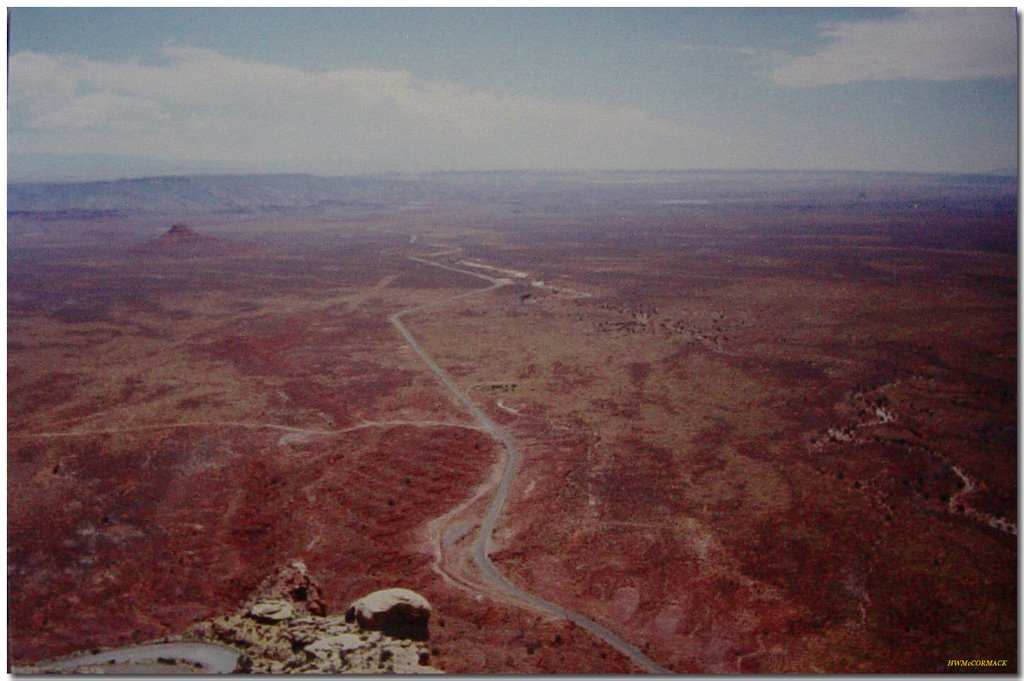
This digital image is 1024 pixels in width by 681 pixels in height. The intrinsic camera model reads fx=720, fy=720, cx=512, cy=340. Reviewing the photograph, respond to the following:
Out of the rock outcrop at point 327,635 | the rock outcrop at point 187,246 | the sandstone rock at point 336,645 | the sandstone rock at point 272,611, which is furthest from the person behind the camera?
the rock outcrop at point 187,246

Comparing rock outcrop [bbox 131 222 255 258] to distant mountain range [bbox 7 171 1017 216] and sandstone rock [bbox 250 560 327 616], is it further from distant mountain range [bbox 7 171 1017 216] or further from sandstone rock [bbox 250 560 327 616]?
sandstone rock [bbox 250 560 327 616]

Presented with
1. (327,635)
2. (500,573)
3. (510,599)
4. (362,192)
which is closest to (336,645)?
(327,635)

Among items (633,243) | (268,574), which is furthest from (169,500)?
(633,243)

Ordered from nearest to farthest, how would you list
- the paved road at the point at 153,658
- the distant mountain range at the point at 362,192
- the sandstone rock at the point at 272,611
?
the paved road at the point at 153,658 → the sandstone rock at the point at 272,611 → the distant mountain range at the point at 362,192

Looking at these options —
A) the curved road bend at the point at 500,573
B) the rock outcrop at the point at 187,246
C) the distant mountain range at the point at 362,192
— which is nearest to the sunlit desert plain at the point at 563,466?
the curved road bend at the point at 500,573

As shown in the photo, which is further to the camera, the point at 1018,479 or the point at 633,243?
the point at 633,243

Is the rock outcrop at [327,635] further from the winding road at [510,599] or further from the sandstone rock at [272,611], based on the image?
the winding road at [510,599]

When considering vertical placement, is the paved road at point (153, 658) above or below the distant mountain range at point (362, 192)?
below

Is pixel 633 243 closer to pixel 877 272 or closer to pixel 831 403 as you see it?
pixel 877 272
